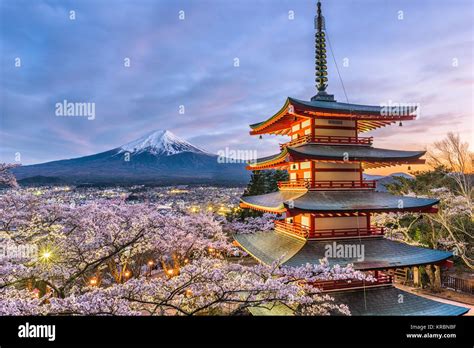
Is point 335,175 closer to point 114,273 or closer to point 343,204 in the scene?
point 343,204

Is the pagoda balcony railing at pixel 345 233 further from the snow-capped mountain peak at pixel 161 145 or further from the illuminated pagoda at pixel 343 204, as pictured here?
the snow-capped mountain peak at pixel 161 145

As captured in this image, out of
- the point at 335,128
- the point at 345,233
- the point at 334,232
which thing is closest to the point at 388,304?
the point at 345,233

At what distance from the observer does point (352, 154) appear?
336 inches

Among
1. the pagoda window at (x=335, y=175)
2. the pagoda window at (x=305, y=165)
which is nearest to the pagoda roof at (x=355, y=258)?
the pagoda window at (x=335, y=175)

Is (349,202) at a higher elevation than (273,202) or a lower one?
higher

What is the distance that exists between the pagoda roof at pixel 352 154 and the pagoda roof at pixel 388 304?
3892mm

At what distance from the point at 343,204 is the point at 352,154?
173cm

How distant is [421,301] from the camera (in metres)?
7.30

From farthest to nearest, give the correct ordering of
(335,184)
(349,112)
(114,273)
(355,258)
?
(114,273) → (335,184) → (349,112) → (355,258)

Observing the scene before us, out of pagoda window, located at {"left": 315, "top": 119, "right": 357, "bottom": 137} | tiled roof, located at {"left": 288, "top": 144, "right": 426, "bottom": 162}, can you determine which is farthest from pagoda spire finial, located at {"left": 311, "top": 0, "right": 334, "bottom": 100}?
tiled roof, located at {"left": 288, "top": 144, "right": 426, "bottom": 162}

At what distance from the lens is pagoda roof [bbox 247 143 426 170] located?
7.99 m
